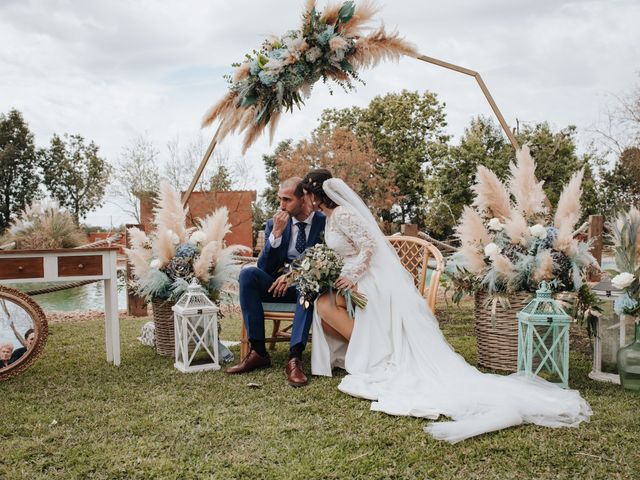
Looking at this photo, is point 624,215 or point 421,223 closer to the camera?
point 624,215

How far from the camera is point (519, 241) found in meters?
4.18

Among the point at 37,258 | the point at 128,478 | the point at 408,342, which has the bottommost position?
the point at 128,478

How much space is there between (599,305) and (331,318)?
183 centimetres

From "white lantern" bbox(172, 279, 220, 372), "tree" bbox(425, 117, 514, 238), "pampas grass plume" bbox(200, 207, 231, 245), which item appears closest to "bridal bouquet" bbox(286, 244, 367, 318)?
"white lantern" bbox(172, 279, 220, 372)

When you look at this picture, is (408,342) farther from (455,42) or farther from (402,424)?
(455,42)

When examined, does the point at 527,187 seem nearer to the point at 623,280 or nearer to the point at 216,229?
the point at 623,280

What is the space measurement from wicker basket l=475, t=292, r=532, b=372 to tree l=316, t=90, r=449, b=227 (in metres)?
24.6

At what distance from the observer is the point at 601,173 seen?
23000 mm

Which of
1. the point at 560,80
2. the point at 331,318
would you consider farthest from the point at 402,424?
the point at 560,80

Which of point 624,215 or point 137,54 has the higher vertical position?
point 137,54

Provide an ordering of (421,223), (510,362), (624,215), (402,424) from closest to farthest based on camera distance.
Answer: (402,424) < (624,215) < (510,362) < (421,223)

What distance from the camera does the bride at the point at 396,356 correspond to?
3.18 meters

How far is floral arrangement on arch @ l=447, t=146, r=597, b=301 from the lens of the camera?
159 inches

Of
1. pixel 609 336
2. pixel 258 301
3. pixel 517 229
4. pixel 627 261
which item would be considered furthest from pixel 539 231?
pixel 258 301
